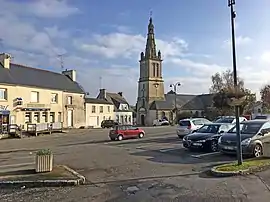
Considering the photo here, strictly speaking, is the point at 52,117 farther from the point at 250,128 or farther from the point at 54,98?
the point at 250,128

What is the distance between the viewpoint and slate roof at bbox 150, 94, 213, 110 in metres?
103

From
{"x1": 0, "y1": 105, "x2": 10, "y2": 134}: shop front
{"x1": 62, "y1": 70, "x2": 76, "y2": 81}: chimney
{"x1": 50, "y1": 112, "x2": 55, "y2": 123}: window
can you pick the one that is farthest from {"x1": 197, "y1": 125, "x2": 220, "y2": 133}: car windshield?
{"x1": 62, "y1": 70, "x2": 76, "y2": 81}: chimney

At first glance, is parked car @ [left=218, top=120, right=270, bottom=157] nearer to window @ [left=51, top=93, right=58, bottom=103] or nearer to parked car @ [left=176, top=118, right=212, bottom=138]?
parked car @ [left=176, top=118, right=212, bottom=138]

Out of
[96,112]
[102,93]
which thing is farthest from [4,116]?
[102,93]

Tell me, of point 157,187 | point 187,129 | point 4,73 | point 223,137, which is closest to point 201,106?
point 4,73

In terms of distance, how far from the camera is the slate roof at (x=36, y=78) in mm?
43625

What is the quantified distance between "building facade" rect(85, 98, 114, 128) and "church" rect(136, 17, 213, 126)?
3135 centimetres

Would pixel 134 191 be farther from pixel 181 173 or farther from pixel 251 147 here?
pixel 251 147

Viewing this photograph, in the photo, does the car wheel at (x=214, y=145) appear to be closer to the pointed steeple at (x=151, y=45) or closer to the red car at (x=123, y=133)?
the red car at (x=123, y=133)

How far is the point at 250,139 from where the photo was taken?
49.3 ft

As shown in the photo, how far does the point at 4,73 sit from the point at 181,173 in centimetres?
3672

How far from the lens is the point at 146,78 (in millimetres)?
104750

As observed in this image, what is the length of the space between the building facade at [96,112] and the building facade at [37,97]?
17.1ft

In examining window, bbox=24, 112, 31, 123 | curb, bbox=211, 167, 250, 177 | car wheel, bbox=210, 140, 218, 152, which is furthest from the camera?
window, bbox=24, 112, 31, 123
